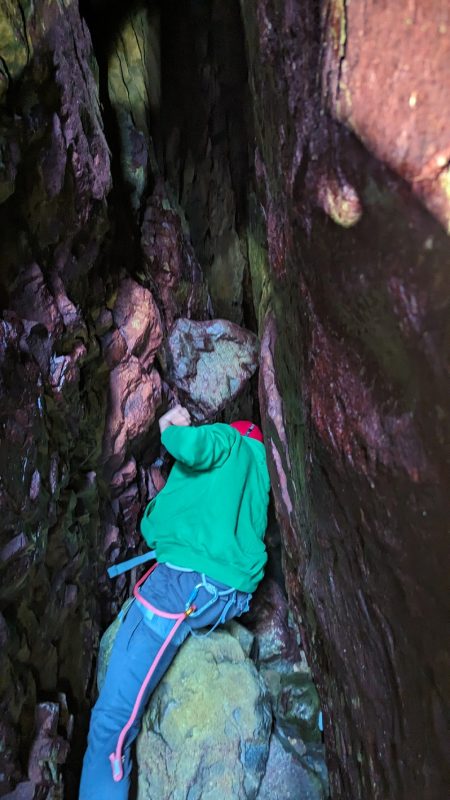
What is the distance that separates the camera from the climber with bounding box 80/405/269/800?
5.79 ft

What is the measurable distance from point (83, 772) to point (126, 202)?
2108 mm

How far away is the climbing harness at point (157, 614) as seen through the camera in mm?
1711

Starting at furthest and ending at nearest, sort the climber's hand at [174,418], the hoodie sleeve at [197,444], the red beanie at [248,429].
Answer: the red beanie at [248,429]
the climber's hand at [174,418]
the hoodie sleeve at [197,444]

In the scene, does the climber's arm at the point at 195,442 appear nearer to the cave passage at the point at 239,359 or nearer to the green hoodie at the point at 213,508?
the green hoodie at the point at 213,508

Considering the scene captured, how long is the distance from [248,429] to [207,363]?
366 millimetres

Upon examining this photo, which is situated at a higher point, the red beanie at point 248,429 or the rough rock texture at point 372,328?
the rough rock texture at point 372,328

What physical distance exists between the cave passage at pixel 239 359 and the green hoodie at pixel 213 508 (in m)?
0.16

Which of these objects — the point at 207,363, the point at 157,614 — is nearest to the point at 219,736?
the point at 157,614

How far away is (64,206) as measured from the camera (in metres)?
1.51

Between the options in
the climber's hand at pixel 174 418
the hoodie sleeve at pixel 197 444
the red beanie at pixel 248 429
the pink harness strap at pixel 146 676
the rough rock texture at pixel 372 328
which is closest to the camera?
the rough rock texture at pixel 372 328

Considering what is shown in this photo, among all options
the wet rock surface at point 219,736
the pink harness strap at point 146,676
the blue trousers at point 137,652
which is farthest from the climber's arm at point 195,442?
the wet rock surface at point 219,736

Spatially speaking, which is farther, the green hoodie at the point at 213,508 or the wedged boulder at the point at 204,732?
the green hoodie at the point at 213,508

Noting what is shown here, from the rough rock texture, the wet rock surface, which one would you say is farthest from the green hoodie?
the rough rock texture

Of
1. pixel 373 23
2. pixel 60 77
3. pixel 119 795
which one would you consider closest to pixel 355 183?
pixel 373 23
